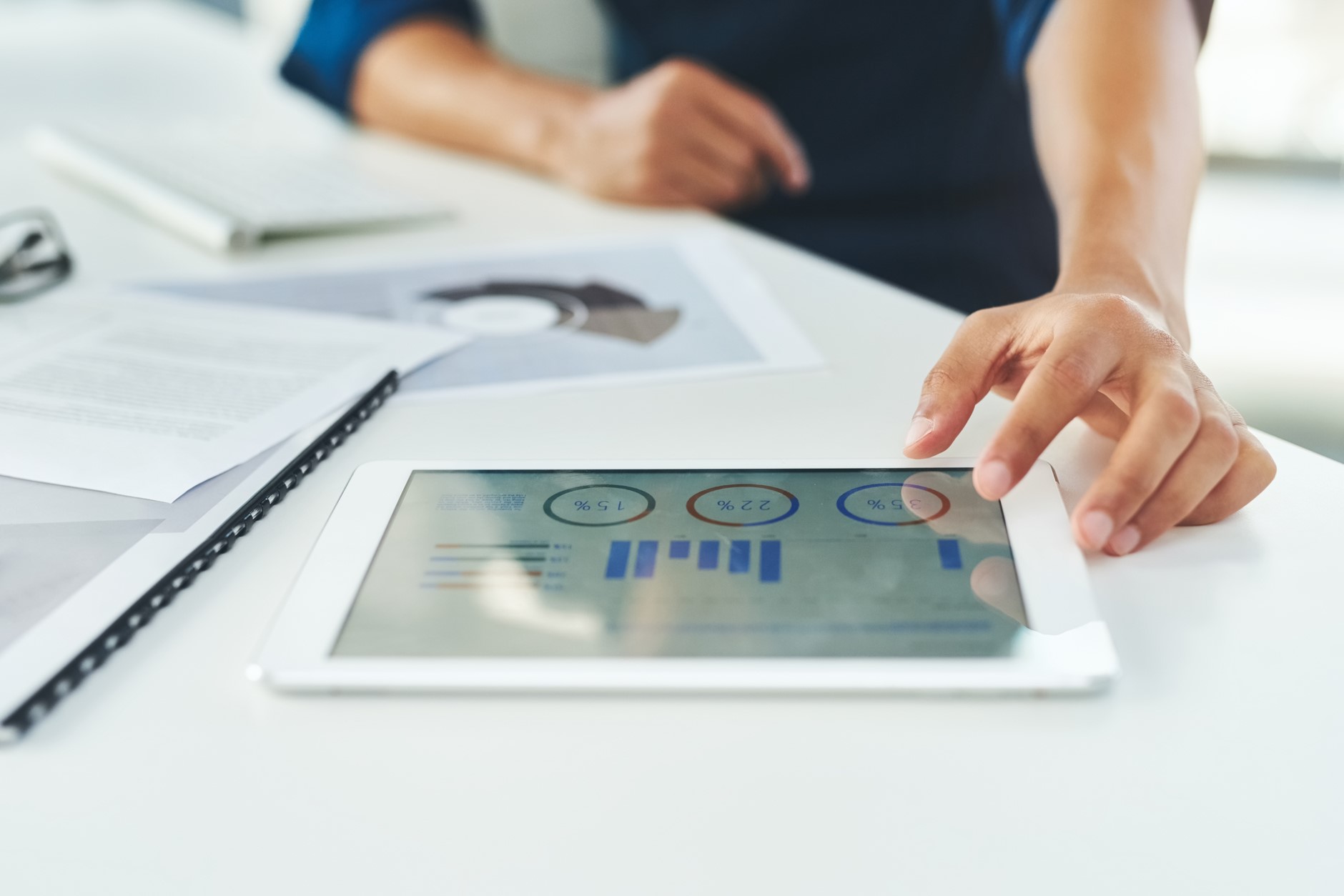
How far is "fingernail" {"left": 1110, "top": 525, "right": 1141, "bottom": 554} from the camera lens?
378mm

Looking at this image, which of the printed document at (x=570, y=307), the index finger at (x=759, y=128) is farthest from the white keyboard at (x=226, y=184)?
the index finger at (x=759, y=128)

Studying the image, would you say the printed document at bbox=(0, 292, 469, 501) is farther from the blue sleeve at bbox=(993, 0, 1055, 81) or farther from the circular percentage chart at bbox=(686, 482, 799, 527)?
the blue sleeve at bbox=(993, 0, 1055, 81)

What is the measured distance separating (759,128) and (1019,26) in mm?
212

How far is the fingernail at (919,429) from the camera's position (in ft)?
1.44

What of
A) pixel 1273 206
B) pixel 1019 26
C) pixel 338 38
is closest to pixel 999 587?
pixel 1019 26

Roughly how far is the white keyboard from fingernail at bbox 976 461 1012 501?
57cm

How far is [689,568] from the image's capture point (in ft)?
1.20

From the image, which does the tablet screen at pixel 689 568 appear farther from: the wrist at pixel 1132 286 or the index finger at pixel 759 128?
the index finger at pixel 759 128

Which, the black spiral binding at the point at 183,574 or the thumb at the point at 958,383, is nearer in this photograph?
the black spiral binding at the point at 183,574

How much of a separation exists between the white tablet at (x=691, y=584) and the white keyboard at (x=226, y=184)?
44 cm

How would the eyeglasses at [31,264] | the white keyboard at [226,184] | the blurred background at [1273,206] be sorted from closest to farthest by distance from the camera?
the eyeglasses at [31,264] < the white keyboard at [226,184] < the blurred background at [1273,206]

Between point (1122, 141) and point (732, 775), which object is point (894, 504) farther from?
point (1122, 141)

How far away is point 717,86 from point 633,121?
0.08m

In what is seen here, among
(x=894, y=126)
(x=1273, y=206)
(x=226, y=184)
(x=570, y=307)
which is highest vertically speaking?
(x=1273, y=206)
